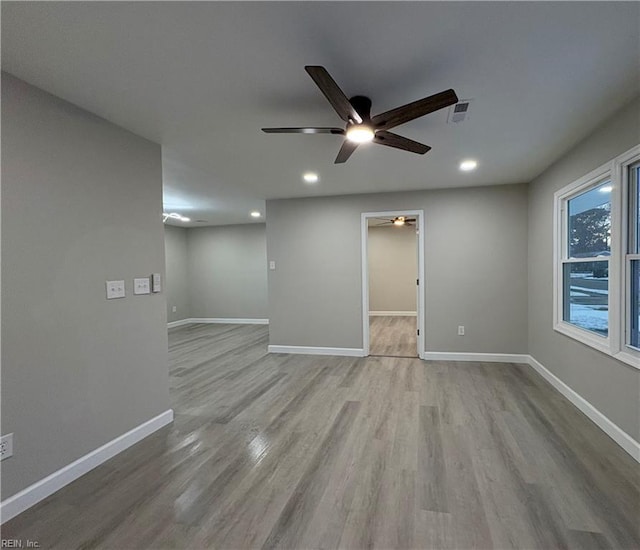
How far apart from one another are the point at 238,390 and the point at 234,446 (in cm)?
119

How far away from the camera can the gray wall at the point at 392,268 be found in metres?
8.34

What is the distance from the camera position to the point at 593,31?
1.54 m

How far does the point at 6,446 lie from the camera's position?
1.77 m

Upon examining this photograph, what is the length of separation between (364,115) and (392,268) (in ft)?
21.7

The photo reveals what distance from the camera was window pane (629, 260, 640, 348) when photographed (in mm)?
2307

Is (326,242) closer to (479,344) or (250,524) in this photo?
(479,344)

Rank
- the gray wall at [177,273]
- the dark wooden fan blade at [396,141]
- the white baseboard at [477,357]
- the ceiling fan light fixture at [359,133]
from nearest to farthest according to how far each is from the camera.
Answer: the ceiling fan light fixture at [359,133] < the dark wooden fan blade at [396,141] < the white baseboard at [477,357] < the gray wall at [177,273]

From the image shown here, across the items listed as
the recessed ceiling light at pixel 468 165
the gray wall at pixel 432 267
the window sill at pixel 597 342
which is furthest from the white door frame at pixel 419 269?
the window sill at pixel 597 342

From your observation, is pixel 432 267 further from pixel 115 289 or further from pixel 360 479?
pixel 115 289

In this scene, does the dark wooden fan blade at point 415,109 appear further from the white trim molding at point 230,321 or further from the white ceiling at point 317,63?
the white trim molding at point 230,321

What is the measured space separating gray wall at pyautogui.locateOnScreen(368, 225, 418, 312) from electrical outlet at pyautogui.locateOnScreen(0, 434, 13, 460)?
7.46m

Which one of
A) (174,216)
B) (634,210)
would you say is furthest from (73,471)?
(174,216)

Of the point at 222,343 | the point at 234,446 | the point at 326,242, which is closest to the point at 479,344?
the point at 326,242

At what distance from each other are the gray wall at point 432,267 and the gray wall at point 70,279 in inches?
98.1
